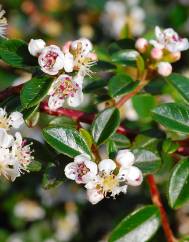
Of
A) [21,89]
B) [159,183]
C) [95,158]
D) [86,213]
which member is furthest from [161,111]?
[86,213]

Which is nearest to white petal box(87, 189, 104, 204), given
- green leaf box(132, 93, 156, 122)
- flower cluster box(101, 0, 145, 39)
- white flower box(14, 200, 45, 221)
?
green leaf box(132, 93, 156, 122)

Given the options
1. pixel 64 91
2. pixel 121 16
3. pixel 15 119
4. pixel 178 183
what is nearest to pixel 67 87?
pixel 64 91

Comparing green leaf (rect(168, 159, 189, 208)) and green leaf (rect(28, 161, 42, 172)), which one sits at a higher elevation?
green leaf (rect(28, 161, 42, 172))

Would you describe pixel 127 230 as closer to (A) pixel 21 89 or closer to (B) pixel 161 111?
(B) pixel 161 111

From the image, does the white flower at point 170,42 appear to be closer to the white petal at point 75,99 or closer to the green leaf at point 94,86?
the green leaf at point 94,86

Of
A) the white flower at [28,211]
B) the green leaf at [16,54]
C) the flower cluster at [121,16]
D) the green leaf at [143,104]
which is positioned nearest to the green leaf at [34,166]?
the green leaf at [16,54]

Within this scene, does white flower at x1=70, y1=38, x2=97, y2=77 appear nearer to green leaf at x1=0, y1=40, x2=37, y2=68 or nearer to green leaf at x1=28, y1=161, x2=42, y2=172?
green leaf at x1=0, y1=40, x2=37, y2=68
